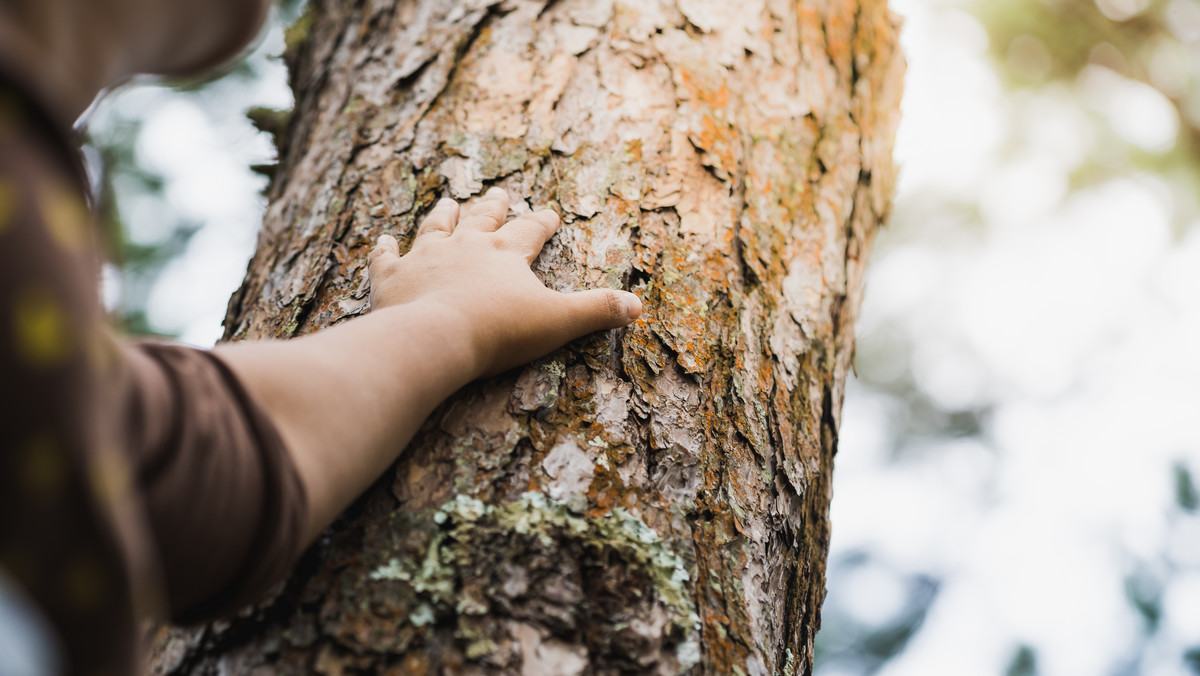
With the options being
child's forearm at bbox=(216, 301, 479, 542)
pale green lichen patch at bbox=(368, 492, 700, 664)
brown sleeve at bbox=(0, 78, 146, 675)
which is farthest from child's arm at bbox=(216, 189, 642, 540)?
brown sleeve at bbox=(0, 78, 146, 675)

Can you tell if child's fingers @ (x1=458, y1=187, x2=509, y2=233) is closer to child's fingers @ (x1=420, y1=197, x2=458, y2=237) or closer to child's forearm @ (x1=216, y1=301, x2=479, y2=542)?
child's fingers @ (x1=420, y1=197, x2=458, y2=237)

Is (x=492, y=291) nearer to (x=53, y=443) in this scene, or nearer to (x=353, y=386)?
(x=353, y=386)

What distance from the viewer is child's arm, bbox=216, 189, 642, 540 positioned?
0.67 m

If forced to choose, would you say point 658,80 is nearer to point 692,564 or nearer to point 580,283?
point 580,283

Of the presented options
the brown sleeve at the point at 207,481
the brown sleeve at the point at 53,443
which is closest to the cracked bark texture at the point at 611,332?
the brown sleeve at the point at 207,481

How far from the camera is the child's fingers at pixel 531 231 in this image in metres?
1.00

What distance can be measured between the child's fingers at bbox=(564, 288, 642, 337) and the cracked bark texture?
0.04 meters

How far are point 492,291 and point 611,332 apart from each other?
0.20 metres

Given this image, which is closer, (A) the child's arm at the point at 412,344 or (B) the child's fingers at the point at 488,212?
(A) the child's arm at the point at 412,344

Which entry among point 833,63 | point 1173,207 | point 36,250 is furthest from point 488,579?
point 1173,207

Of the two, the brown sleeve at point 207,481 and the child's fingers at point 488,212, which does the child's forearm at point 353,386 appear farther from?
the child's fingers at point 488,212

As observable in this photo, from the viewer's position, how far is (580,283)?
1.02 m

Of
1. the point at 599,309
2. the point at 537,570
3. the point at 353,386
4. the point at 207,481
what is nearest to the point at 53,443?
the point at 207,481

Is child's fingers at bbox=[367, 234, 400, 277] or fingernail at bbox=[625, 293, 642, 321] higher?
fingernail at bbox=[625, 293, 642, 321]
